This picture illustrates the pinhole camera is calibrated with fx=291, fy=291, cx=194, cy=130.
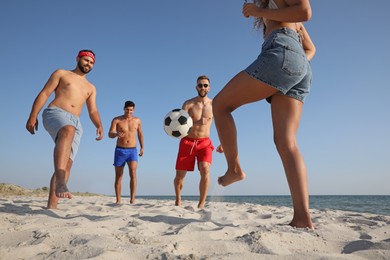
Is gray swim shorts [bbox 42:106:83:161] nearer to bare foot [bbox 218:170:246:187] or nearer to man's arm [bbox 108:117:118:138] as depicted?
bare foot [bbox 218:170:246:187]

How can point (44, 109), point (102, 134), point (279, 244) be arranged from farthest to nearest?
point (102, 134), point (44, 109), point (279, 244)

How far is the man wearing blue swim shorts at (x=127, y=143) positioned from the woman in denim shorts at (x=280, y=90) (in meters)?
4.80

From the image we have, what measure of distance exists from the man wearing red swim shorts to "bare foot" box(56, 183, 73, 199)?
262cm

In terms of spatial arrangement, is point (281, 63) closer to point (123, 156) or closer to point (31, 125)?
point (31, 125)

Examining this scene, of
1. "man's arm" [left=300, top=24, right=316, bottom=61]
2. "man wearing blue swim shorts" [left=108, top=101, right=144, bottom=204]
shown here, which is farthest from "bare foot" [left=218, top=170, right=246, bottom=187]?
"man wearing blue swim shorts" [left=108, top=101, right=144, bottom=204]

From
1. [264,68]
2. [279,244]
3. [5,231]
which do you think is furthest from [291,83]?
[5,231]

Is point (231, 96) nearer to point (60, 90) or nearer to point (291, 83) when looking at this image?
point (291, 83)

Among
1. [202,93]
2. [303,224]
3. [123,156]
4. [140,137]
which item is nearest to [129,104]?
[140,137]

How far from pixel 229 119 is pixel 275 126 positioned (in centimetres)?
37

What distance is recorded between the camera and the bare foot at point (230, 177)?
2.47 meters

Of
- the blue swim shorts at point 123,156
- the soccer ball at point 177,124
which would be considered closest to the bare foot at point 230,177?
the soccer ball at point 177,124

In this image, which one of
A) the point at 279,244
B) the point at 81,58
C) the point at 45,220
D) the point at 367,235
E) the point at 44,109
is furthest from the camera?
the point at 81,58

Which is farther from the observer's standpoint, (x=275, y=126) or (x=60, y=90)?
(x=60, y=90)

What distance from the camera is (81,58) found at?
420cm
